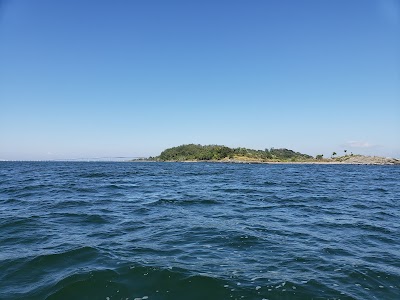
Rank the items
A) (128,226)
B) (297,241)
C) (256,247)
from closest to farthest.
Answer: (256,247), (297,241), (128,226)

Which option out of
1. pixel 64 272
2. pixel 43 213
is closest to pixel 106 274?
pixel 64 272

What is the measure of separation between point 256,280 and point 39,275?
7.06 meters

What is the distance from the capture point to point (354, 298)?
775cm

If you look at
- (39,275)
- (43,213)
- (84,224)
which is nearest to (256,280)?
(39,275)

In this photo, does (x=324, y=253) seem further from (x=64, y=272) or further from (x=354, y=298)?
(x=64, y=272)

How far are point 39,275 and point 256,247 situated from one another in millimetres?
8302

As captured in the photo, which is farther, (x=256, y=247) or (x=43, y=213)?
(x=43, y=213)

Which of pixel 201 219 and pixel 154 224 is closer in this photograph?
pixel 154 224

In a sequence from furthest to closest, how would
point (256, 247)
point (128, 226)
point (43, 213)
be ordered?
1. point (43, 213)
2. point (128, 226)
3. point (256, 247)

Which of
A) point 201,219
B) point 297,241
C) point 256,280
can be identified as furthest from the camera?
point 201,219

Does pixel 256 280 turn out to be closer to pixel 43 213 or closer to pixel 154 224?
pixel 154 224

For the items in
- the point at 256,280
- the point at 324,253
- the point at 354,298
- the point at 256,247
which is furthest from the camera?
the point at 256,247

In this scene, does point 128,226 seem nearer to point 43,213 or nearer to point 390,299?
point 43,213

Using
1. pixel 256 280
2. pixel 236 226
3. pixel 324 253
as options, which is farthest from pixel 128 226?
pixel 324 253
